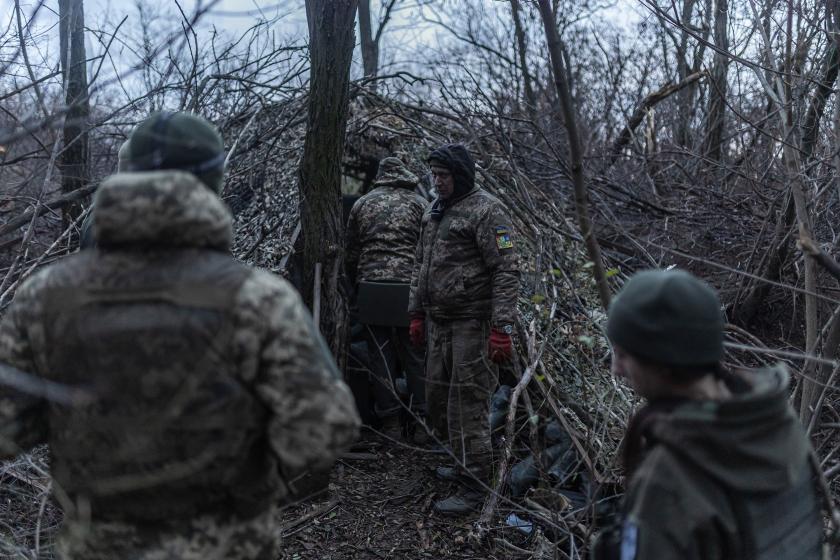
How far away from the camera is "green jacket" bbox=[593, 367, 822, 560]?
1.59 meters

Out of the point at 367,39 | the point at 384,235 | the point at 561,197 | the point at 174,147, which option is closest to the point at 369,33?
the point at 367,39

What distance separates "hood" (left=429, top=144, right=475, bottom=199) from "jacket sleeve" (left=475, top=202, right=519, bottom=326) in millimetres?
238

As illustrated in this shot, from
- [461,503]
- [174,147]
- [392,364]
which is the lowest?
[461,503]

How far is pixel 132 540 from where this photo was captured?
6.27 feet

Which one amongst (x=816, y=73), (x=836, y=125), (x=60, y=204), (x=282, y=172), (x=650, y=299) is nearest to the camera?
(x=650, y=299)

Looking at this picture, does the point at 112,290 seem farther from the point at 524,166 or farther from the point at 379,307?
the point at 524,166

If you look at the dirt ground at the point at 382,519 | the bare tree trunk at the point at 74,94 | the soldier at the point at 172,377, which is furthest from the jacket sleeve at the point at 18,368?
the bare tree trunk at the point at 74,94

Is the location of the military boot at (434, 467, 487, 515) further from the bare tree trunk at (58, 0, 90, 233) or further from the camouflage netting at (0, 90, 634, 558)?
the bare tree trunk at (58, 0, 90, 233)

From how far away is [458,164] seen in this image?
4957 mm

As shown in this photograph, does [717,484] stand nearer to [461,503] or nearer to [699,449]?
[699,449]

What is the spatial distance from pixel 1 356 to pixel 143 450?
0.50 metres

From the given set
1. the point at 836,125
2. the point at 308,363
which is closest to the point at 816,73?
the point at 836,125

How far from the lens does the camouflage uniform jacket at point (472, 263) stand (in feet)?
15.9

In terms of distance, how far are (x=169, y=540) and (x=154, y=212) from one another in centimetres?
83
